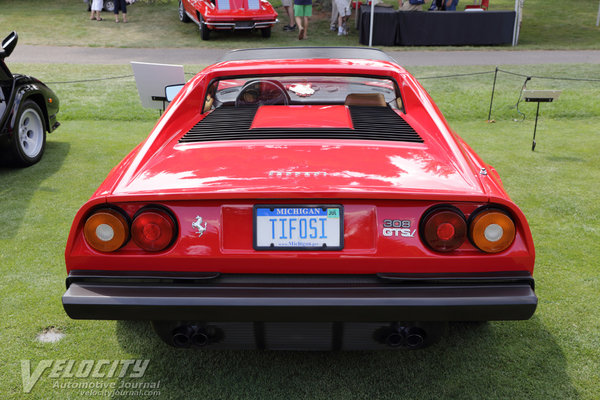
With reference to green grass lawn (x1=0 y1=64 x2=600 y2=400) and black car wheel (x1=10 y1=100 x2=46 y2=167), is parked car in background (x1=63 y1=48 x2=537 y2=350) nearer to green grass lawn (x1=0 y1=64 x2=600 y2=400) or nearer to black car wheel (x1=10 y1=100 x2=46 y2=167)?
green grass lawn (x1=0 y1=64 x2=600 y2=400)

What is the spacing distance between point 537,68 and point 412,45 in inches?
174

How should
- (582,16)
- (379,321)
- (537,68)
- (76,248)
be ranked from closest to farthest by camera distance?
A: (379,321) < (76,248) < (537,68) < (582,16)

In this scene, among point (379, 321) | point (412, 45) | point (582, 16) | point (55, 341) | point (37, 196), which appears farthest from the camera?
point (582, 16)

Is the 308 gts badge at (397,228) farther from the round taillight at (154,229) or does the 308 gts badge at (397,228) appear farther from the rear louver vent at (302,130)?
the round taillight at (154,229)

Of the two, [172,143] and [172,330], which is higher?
[172,143]

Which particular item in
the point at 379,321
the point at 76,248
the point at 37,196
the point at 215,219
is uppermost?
the point at 215,219

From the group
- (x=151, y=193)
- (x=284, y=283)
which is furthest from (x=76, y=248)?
(x=284, y=283)

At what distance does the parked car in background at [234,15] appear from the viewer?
15984 millimetres

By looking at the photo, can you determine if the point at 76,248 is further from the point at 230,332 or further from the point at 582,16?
the point at 582,16

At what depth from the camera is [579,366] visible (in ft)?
8.89

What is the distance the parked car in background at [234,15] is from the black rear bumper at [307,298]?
48.8 feet

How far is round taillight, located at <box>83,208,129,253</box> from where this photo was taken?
2.21 metres

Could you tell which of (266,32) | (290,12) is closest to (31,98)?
(266,32)

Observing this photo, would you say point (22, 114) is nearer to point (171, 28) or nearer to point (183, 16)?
point (171, 28)
